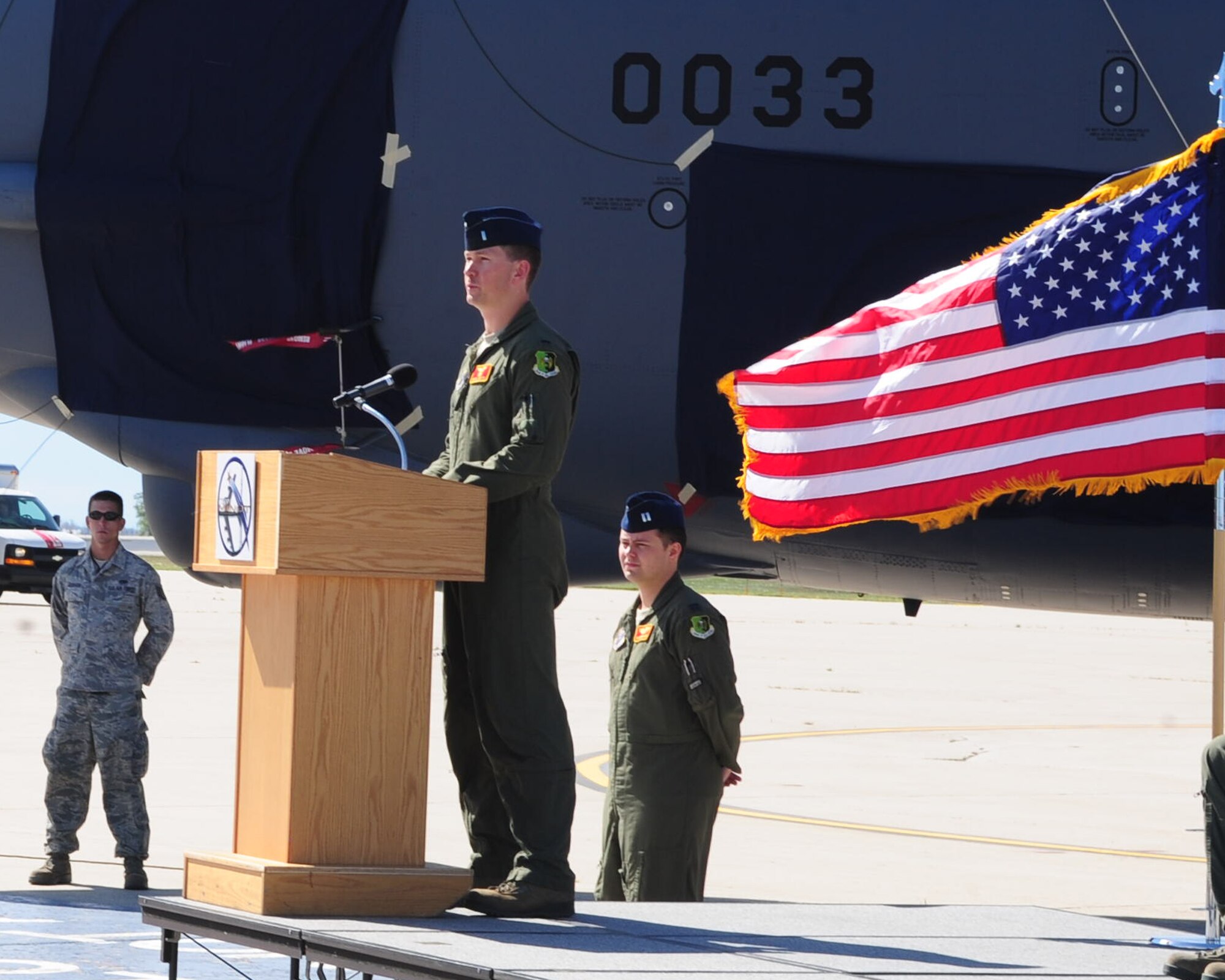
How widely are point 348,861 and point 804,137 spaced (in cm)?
462

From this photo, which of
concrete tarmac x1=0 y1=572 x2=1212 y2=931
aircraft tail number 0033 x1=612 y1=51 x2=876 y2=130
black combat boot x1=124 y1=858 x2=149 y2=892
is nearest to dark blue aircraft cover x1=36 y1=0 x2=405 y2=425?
aircraft tail number 0033 x1=612 y1=51 x2=876 y2=130

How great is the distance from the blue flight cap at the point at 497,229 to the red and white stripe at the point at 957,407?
1.92 meters

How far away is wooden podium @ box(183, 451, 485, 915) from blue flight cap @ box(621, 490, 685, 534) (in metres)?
1.87

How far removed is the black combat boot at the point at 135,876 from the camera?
9016 millimetres

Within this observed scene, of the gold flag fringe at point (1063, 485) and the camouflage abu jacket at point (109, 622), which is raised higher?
the gold flag fringe at point (1063, 485)

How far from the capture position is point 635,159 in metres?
8.69

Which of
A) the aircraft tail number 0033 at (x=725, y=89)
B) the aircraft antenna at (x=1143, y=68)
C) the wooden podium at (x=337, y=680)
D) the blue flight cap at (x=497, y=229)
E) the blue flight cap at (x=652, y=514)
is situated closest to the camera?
the wooden podium at (x=337, y=680)

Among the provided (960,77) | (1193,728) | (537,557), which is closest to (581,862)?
(960,77)

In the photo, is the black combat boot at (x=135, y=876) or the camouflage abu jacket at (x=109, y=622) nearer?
the black combat boot at (x=135, y=876)

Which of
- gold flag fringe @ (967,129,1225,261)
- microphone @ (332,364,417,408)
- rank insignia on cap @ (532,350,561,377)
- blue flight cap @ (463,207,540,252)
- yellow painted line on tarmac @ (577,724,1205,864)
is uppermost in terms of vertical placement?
gold flag fringe @ (967,129,1225,261)

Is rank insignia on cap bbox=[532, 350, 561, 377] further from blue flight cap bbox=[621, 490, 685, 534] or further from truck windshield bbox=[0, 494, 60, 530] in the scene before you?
truck windshield bbox=[0, 494, 60, 530]

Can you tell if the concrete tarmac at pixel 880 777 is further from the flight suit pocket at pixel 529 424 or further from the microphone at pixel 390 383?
the microphone at pixel 390 383

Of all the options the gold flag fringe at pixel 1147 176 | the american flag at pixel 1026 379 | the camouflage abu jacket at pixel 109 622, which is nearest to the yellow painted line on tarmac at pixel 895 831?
the camouflage abu jacket at pixel 109 622

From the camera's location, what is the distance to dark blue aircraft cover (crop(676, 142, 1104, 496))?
27.9 ft
